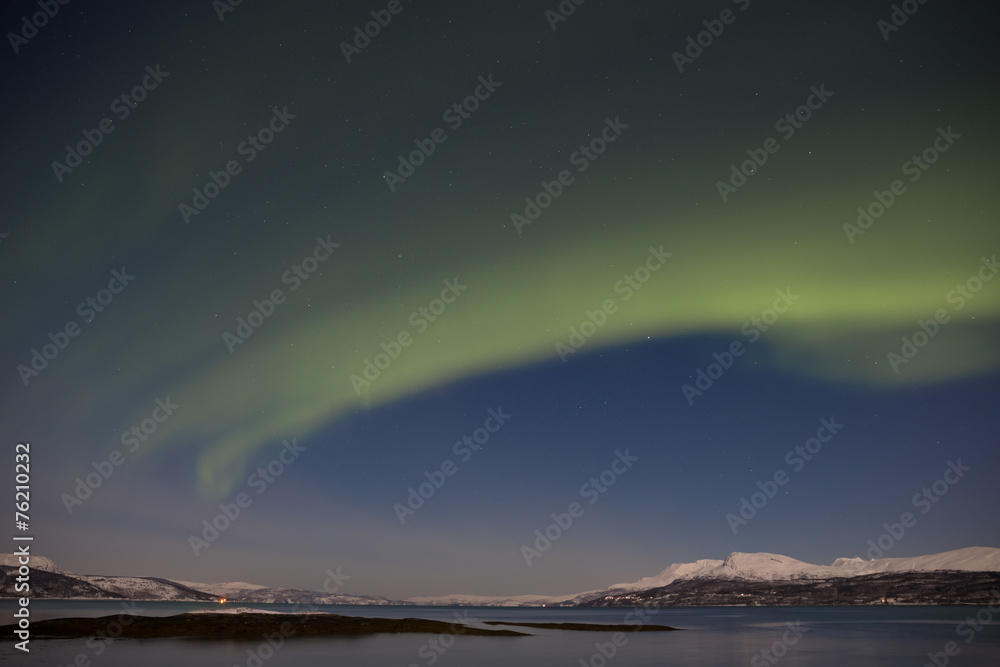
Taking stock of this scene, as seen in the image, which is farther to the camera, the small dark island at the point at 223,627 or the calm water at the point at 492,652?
the small dark island at the point at 223,627

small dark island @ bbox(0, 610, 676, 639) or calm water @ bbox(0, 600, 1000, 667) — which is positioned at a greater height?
small dark island @ bbox(0, 610, 676, 639)

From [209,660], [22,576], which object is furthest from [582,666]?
[22,576]

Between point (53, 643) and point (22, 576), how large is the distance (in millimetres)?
30145

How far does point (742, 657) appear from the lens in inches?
2453

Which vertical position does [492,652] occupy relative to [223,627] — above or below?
below

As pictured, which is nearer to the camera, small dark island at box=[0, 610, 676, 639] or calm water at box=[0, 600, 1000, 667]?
calm water at box=[0, 600, 1000, 667]

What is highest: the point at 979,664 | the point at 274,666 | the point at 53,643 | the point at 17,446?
the point at 17,446

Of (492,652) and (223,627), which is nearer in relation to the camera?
(492,652)

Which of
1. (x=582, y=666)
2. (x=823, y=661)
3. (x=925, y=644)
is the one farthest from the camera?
(x=925, y=644)

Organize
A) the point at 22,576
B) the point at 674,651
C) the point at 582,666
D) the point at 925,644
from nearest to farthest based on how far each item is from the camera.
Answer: the point at 22,576 → the point at 582,666 → the point at 674,651 → the point at 925,644

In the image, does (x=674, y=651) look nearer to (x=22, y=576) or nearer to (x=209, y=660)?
(x=209, y=660)

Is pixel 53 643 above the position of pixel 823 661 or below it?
above

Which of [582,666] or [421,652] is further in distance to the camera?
[421,652]

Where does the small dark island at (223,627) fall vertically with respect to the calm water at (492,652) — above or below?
above
